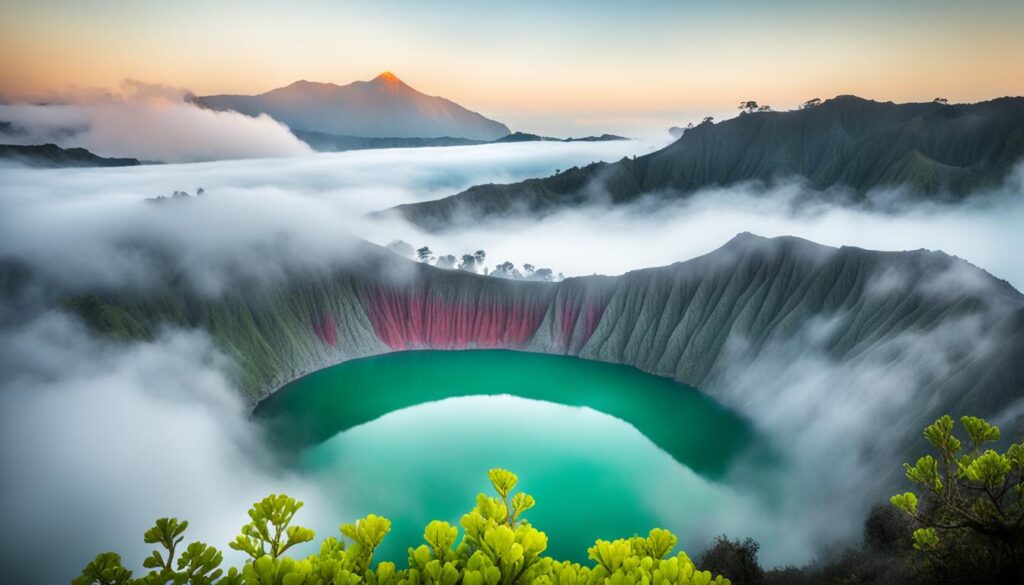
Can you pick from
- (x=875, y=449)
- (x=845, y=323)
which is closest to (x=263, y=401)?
(x=875, y=449)

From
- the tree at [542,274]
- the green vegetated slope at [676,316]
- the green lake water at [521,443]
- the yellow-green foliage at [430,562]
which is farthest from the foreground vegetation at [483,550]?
the tree at [542,274]

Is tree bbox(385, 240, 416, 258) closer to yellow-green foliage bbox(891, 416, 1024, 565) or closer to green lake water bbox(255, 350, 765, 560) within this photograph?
green lake water bbox(255, 350, 765, 560)

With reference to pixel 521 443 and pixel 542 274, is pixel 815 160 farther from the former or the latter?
pixel 521 443

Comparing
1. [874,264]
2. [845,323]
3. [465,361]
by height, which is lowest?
[465,361]

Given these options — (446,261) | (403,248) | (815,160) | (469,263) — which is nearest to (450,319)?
(469,263)

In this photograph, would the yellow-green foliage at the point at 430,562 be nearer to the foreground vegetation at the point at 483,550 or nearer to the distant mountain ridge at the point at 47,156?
the foreground vegetation at the point at 483,550

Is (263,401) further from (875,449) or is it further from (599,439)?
(875,449)

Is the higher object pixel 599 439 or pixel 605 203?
pixel 605 203
